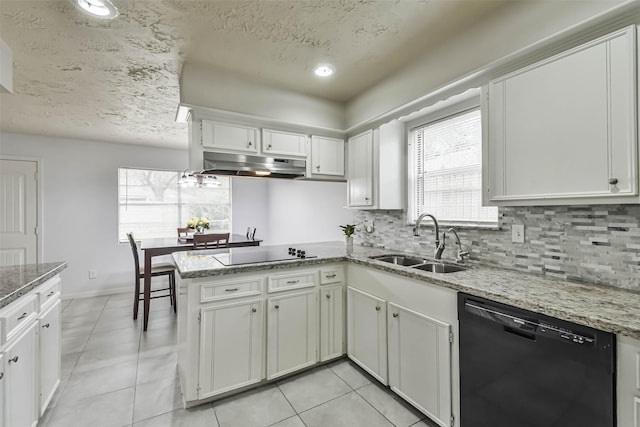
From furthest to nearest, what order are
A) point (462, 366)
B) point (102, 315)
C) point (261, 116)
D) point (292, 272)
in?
point (102, 315)
point (261, 116)
point (292, 272)
point (462, 366)

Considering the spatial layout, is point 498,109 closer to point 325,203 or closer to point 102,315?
point 325,203

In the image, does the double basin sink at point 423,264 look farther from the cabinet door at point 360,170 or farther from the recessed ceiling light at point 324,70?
the recessed ceiling light at point 324,70

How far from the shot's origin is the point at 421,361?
175 cm

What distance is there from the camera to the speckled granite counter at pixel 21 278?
1379mm

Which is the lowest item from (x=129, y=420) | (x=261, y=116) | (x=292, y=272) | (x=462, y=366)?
(x=129, y=420)

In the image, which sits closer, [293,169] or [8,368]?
[8,368]

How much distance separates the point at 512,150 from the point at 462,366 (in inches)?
47.7

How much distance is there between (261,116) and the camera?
8.51ft

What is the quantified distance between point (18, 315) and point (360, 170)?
102 inches

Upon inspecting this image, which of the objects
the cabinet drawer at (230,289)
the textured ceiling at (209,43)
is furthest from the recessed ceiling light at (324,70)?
the cabinet drawer at (230,289)

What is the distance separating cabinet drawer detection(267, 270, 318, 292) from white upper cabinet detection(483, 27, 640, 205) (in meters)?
1.36

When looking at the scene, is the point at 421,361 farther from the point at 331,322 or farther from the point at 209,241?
the point at 209,241

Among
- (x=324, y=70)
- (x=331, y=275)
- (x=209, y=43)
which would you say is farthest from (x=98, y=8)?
(x=331, y=275)

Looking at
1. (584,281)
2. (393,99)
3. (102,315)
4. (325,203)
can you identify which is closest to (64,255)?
(102,315)
